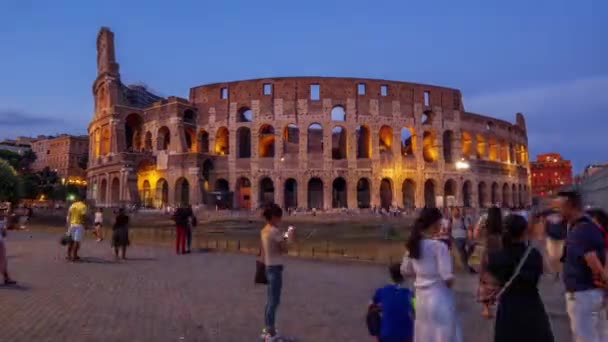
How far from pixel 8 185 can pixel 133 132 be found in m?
13.7

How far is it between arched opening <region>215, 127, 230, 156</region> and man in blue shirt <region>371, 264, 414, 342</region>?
4120 centimetres

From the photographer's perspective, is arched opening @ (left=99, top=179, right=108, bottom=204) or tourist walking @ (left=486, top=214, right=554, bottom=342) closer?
tourist walking @ (left=486, top=214, right=554, bottom=342)

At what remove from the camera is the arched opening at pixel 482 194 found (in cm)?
4775

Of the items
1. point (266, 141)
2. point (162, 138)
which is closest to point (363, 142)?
point (266, 141)

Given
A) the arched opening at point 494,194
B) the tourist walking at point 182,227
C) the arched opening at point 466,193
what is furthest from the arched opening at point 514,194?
the tourist walking at point 182,227

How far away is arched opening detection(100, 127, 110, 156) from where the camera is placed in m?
44.7

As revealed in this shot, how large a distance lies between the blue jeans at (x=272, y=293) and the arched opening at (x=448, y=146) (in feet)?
142

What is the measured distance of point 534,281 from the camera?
10.7 ft

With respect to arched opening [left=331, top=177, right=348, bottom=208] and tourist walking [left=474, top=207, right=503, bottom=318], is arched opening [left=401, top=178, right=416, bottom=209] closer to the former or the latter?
arched opening [left=331, top=177, right=348, bottom=208]

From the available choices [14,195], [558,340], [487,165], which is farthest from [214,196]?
[558,340]

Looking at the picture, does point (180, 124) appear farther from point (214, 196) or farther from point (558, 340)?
point (558, 340)

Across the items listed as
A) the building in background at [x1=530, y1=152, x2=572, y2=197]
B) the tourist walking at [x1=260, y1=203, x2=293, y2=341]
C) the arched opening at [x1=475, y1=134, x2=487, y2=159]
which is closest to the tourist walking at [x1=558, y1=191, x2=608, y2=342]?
the tourist walking at [x1=260, y1=203, x2=293, y2=341]

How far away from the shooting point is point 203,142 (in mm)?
46219

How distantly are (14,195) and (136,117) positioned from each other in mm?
13908
